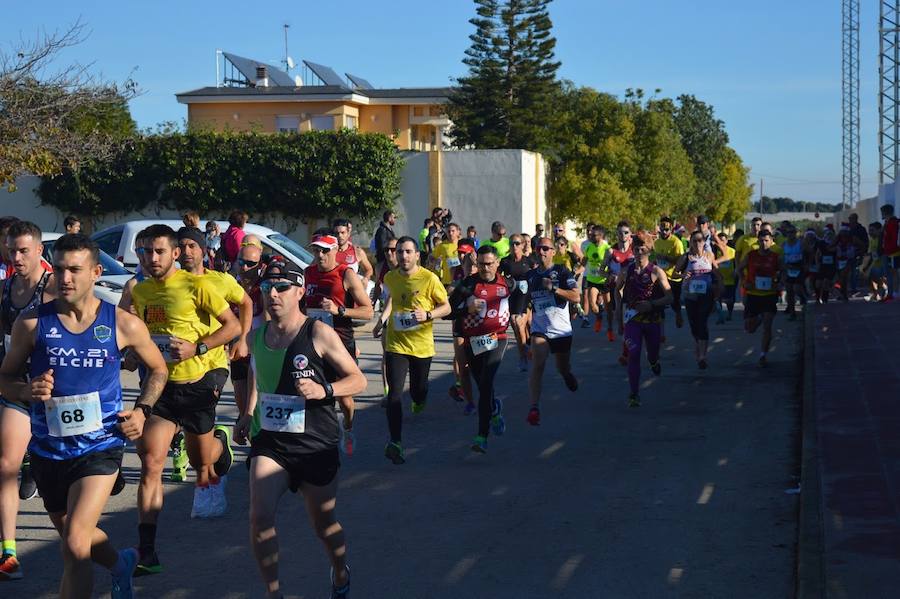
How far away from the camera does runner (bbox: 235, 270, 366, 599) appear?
5926mm

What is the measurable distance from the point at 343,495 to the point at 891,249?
19699 mm

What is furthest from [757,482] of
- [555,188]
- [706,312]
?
Answer: [555,188]

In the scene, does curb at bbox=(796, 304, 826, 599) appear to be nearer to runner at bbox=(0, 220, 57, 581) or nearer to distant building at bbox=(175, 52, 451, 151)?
runner at bbox=(0, 220, 57, 581)

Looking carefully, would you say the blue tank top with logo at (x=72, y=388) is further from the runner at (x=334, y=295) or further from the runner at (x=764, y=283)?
the runner at (x=764, y=283)

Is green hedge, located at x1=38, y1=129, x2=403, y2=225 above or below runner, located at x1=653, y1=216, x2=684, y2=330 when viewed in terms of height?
above

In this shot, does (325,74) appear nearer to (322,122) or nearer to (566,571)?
(322,122)

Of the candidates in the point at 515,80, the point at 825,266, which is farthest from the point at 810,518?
the point at 515,80

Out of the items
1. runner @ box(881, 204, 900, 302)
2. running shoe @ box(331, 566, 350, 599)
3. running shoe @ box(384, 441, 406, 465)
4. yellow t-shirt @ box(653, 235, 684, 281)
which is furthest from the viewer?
runner @ box(881, 204, 900, 302)

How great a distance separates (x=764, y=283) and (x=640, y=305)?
3955mm

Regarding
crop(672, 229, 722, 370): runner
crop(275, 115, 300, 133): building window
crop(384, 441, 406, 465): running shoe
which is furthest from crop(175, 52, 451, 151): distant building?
crop(384, 441, 406, 465): running shoe

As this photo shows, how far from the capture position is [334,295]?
1094cm

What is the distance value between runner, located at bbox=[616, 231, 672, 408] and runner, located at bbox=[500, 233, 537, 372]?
110 cm

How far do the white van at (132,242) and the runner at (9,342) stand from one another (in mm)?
11535

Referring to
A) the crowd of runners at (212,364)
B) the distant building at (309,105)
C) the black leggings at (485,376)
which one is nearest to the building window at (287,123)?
the distant building at (309,105)
